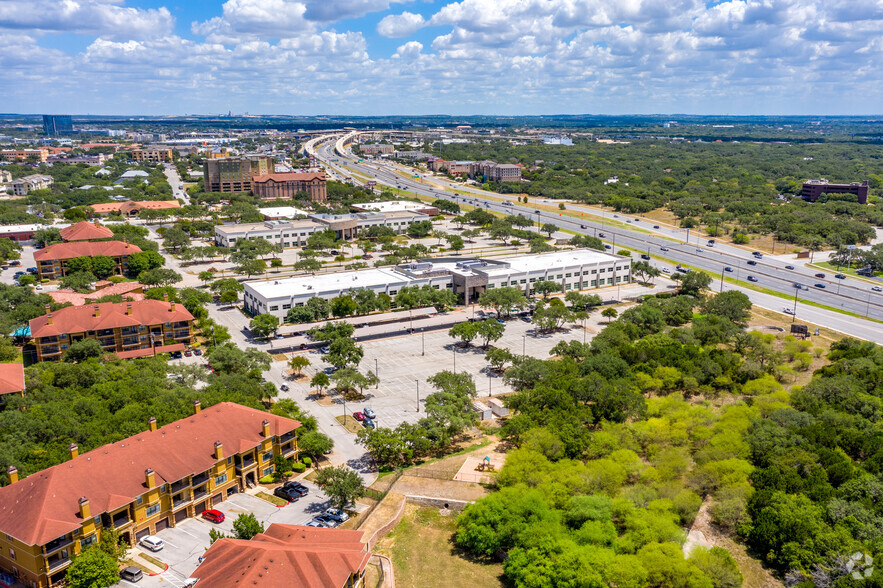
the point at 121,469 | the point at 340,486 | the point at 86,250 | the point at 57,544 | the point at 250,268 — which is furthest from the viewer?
the point at 86,250

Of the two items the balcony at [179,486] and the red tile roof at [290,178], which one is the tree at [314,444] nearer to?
the balcony at [179,486]

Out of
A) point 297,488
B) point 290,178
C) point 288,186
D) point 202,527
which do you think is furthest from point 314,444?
point 290,178

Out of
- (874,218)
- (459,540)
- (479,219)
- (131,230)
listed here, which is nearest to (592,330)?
(459,540)

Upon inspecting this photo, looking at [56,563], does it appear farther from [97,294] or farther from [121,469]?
[97,294]

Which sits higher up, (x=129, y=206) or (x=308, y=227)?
(x=129, y=206)

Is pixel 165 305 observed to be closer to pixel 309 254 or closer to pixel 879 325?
pixel 309 254

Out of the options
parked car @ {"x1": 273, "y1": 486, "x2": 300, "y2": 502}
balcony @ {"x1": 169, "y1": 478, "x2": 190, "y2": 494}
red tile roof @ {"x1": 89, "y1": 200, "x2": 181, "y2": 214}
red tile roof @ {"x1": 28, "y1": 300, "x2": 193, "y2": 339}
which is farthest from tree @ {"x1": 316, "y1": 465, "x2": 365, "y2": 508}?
red tile roof @ {"x1": 89, "y1": 200, "x2": 181, "y2": 214}

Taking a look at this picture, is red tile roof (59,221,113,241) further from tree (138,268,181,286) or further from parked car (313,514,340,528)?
parked car (313,514,340,528)
